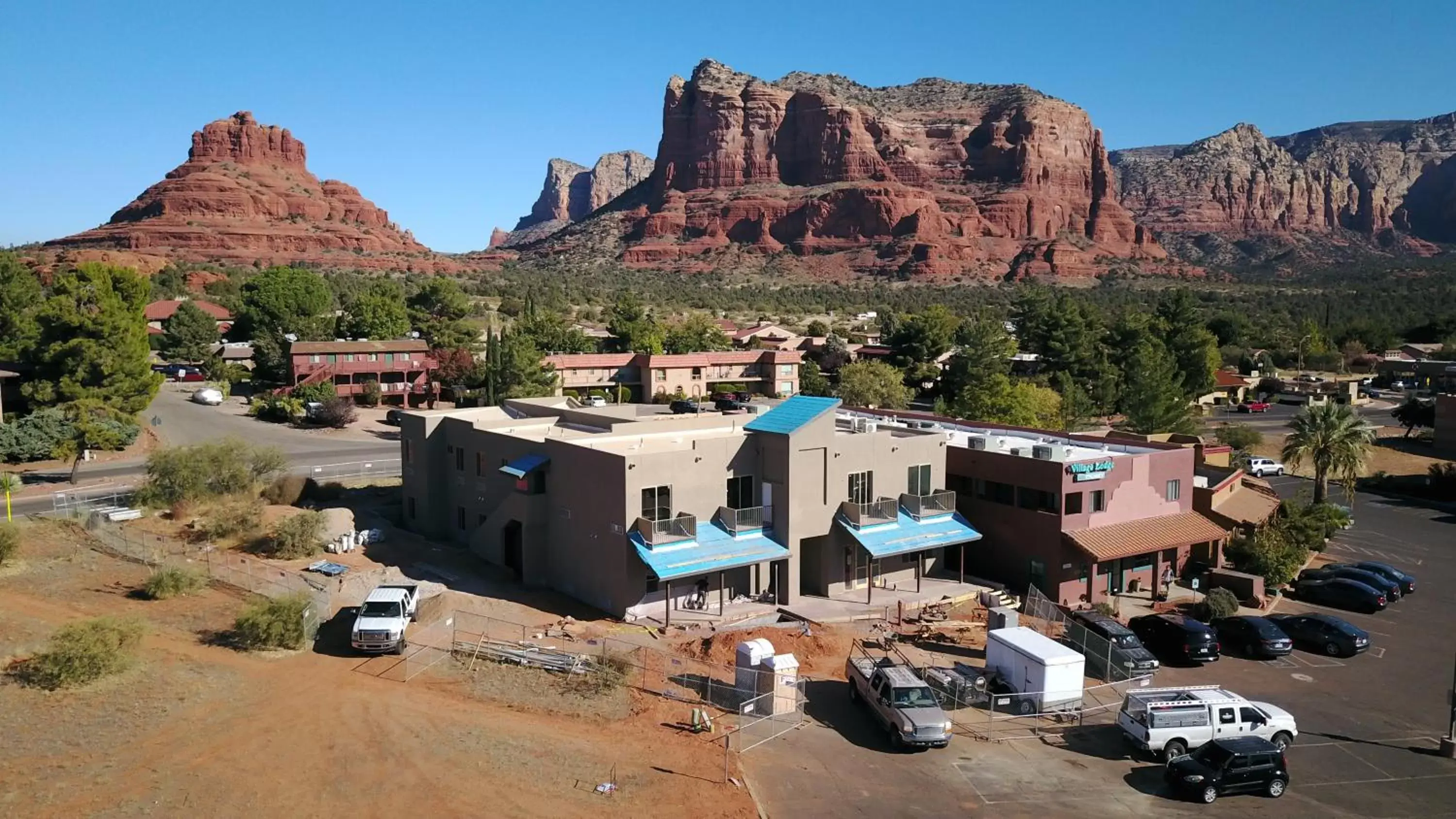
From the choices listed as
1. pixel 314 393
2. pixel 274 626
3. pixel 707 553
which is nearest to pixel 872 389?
pixel 314 393

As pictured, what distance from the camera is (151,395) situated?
184 ft

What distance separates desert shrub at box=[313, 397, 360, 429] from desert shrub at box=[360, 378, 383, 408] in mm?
7082

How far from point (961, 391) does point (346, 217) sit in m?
158

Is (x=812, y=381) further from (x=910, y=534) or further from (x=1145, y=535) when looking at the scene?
(x=910, y=534)

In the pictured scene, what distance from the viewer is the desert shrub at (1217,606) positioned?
100ft

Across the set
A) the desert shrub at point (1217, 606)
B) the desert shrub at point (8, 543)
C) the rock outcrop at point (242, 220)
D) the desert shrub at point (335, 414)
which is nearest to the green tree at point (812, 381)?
the desert shrub at point (335, 414)

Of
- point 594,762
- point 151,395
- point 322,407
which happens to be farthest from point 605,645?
point 322,407

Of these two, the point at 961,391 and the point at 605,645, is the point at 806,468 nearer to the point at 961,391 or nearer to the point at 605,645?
the point at 605,645

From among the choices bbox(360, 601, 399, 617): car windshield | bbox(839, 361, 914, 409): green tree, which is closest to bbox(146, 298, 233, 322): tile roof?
bbox(839, 361, 914, 409): green tree

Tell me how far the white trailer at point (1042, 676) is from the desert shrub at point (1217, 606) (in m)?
9.03

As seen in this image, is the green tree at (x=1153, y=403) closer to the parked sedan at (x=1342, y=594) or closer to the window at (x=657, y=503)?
the parked sedan at (x=1342, y=594)

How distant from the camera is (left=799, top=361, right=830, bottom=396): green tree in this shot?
266 feet

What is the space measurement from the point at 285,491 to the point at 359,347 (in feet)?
113

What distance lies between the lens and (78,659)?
21938mm
